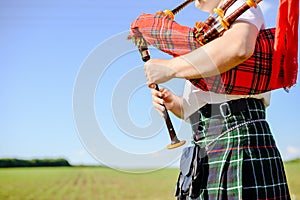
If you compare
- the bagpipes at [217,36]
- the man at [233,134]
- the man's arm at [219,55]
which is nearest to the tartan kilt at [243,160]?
the man at [233,134]

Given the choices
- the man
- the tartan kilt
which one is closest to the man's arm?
the man

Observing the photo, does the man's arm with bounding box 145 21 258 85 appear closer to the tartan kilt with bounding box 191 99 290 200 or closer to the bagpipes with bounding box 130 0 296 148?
the bagpipes with bounding box 130 0 296 148

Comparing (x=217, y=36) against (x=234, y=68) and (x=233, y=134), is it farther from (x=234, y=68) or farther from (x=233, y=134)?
(x=233, y=134)

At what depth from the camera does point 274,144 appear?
160 cm

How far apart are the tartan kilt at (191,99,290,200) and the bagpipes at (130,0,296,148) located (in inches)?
4.3

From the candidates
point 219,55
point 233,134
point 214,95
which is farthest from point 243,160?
point 219,55

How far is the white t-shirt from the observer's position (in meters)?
1.42

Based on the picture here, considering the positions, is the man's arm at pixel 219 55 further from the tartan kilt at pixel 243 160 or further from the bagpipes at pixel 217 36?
the tartan kilt at pixel 243 160

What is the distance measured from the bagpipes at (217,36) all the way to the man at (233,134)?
4cm

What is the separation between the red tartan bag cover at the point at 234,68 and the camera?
1.44m

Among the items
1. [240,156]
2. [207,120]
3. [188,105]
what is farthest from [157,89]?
[240,156]

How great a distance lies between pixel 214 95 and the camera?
154 centimetres

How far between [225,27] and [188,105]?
1.54 feet

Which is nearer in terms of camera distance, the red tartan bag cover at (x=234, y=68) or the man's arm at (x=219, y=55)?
the man's arm at (x=219, y=55)
